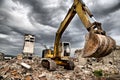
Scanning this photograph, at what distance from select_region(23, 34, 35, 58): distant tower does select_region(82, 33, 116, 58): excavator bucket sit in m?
8.61

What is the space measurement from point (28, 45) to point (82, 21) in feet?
25.7

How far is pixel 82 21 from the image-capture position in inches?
237

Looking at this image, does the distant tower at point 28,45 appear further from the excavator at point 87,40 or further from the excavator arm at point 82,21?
the excavator arm at point 82,21

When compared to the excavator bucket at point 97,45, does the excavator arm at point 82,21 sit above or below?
above

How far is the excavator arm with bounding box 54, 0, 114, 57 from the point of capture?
17.5 feet

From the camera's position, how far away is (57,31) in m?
8.83

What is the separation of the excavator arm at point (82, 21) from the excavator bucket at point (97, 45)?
0.34 metres

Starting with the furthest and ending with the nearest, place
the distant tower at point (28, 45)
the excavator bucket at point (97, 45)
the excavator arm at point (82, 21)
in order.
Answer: the distant tower at point (28, 45)
the excavator arm at point (82, 21)
the excavator bucket at point (97, 45)

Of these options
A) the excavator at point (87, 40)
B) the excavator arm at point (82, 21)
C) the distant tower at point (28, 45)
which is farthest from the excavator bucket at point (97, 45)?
the distant tower at point (28, 45)

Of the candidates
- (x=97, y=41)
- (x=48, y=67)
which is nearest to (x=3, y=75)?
(x=48, y=67)

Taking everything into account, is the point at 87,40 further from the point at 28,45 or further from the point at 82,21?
the point at 28,45

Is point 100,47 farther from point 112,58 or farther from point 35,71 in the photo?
point 112,58

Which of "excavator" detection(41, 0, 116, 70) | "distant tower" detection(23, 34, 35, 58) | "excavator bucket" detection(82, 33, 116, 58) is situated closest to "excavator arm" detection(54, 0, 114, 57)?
"excavator" detection(41, 0, 116, 70)

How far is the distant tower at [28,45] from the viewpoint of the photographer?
12.9m
